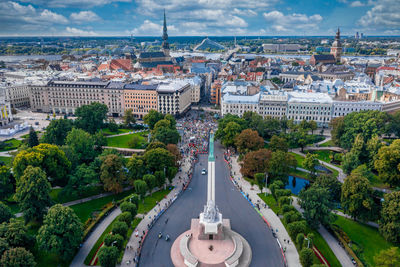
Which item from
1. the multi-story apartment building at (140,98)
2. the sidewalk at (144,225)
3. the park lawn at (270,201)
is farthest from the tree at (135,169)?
the multi-story apartment building at (140,98)

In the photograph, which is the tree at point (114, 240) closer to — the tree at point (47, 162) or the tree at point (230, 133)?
the tree at point (47, 162)

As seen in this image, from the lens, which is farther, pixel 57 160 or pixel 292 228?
pixel 57 160

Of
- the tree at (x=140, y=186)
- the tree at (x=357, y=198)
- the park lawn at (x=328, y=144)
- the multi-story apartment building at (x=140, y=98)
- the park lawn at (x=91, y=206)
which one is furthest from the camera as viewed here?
the multi-story apartment building at (x=140, y=98)

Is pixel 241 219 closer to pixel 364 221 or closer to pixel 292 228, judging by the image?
pixel 292 228

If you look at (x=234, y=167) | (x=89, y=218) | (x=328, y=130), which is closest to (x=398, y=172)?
(x=234, y=167)

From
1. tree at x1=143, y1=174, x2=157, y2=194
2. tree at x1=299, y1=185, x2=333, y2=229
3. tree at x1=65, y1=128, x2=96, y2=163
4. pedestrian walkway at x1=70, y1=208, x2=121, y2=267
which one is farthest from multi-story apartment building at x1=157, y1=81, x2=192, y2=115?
tree at x1=299, y1=185, x2=333, y2=229

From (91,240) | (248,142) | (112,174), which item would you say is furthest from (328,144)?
(91,240)
